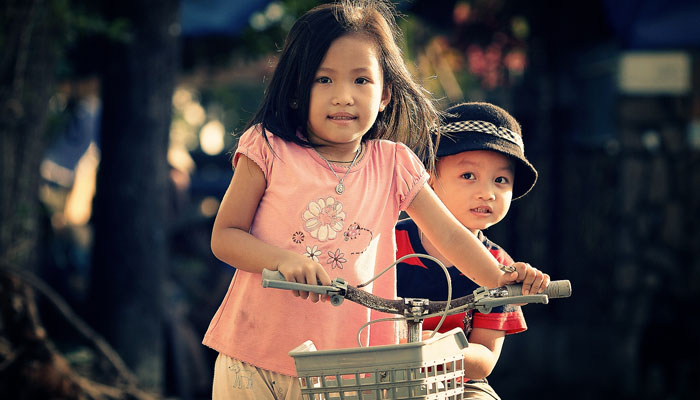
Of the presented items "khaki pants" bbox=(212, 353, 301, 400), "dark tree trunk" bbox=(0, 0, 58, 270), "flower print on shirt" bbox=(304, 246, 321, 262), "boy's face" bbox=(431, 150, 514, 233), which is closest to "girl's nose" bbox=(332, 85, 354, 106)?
"flower print on shirt" bbox=(304, 246, 321, 262)

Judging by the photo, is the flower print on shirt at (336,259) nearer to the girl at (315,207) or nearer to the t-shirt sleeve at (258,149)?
the girl at (315,207)

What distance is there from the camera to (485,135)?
2988mm

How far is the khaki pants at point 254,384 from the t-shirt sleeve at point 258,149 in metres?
0.53

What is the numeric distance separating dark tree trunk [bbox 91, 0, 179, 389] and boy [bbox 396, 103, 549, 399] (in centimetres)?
432

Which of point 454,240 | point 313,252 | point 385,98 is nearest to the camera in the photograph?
point 313,252

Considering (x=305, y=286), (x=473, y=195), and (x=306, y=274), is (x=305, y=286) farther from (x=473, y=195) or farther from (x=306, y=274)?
(x=473, y=195)

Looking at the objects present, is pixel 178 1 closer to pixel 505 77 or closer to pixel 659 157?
pixel 659 157

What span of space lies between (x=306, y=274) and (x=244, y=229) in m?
0.41

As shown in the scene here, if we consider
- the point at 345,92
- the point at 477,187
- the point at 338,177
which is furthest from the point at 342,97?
the point at 477,187

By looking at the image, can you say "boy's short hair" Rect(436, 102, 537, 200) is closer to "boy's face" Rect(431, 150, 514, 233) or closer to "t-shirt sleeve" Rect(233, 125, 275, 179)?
"boy's face" Rect(431, 150, 514, 233)

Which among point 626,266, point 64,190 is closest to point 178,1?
point 626,266

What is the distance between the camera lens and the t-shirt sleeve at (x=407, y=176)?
2719 mm

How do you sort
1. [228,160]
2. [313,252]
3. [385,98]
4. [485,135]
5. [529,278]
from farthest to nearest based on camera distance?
1. [228,160]
2. [485,135]
3. [385,98]
4. [313,252]
5. [529,278]

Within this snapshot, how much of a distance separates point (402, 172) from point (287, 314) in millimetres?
527
